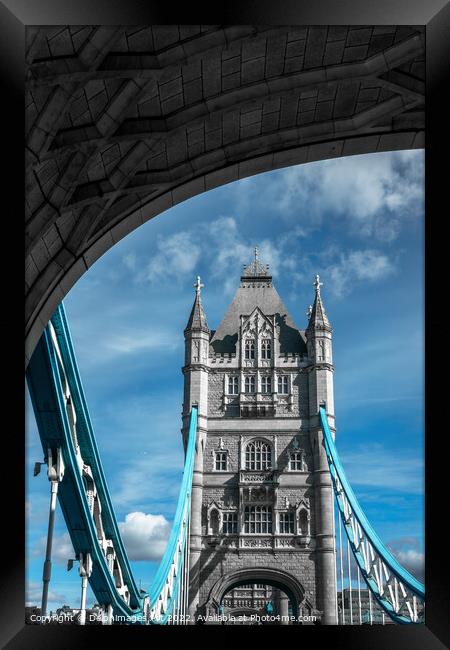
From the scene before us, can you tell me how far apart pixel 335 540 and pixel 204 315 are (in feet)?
50.3

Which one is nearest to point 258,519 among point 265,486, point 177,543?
point 265,486

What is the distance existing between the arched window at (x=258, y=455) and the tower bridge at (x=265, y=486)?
5cm

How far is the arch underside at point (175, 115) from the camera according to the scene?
732cm

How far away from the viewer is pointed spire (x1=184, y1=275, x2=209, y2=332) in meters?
52.2

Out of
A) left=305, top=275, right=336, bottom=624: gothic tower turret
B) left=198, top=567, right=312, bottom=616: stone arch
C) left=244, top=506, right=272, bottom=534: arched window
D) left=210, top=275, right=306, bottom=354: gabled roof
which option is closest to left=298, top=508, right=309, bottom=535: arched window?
left=305, top=275, right=336, bottom=624: gothic tower turret

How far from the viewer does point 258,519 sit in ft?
151

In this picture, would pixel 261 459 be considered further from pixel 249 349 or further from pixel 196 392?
pixel 249 349

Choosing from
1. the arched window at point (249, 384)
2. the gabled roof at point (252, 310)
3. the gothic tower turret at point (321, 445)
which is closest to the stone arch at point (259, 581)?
the gothic tower turret at point (321, 445)

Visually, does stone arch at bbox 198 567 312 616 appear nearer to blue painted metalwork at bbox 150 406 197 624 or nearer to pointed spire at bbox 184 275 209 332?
blue painted metalwork at bbox 150 406 197 624

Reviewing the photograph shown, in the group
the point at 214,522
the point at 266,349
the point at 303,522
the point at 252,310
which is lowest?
the point at 214,522

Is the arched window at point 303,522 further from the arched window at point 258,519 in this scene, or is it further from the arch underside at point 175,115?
the arch underside at point 175,115
